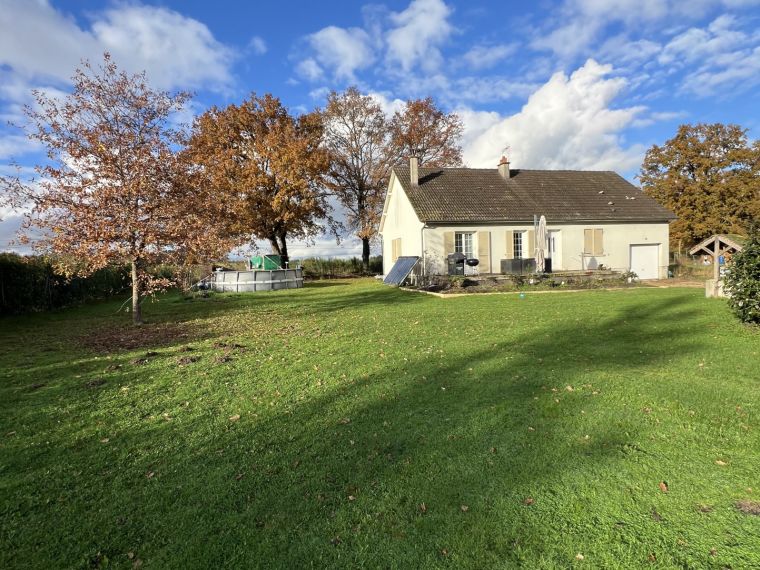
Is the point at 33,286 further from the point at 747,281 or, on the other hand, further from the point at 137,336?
the point at 747,281

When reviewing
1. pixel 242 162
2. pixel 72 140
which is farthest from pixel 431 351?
pixel 242 162

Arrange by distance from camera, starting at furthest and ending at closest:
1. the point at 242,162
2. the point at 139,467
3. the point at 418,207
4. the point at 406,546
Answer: the point at 242,162 < the point at 418,207 < the point at 139,467 < the point at 406,546

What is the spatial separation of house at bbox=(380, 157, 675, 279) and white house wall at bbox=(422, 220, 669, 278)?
0.05 metres

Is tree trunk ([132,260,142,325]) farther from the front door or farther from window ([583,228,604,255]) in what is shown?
window ([583,228,604,255])

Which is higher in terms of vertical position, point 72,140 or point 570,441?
point 72,140

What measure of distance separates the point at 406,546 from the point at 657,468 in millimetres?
1995

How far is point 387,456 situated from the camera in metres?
3.38

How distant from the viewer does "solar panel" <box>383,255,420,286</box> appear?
65.4 feet

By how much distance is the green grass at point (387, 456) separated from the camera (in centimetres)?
239

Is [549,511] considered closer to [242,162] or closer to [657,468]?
[657,468]

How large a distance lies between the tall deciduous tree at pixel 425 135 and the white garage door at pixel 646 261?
52.0 ft

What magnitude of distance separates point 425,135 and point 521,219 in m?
15.9

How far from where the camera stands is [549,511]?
264 cm

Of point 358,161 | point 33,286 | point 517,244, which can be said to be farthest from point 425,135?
point 33,286
